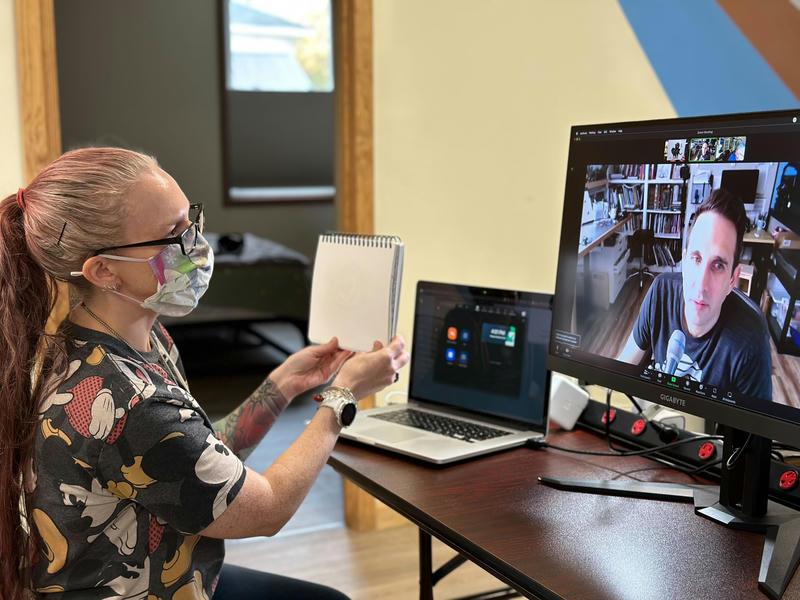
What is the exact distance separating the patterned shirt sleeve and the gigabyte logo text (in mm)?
A: 657

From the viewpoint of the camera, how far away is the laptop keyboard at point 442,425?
1668 millimetres

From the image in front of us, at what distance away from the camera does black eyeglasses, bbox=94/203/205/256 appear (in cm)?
125

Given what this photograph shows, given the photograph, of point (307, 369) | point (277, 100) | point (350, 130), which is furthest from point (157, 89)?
point (307, 369)

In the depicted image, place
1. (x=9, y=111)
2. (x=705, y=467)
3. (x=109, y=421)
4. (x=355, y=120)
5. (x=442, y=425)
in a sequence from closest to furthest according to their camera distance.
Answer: (x=109, y=421), (x=705, y=467), (x=442, y=425), (x=9, y=111), (x=355, y=120)

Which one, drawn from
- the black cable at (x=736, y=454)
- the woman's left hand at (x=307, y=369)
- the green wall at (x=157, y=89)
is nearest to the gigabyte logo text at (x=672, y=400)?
the black cable at (x=736, y=454)

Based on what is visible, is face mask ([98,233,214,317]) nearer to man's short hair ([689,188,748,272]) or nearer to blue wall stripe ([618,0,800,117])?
man's short hair ([689,188,748,272])

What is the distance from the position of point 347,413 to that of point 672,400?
501 mm

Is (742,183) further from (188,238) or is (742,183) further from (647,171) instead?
(188,238)

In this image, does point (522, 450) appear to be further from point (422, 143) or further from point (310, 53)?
point (310, 53)

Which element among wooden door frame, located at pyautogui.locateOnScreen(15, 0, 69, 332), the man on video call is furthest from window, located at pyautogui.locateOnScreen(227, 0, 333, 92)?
the man on video call

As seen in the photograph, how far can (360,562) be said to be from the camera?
2812 millimetres

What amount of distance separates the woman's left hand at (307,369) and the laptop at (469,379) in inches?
4.9

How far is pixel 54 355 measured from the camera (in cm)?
120

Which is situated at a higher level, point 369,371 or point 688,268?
point 688,268
